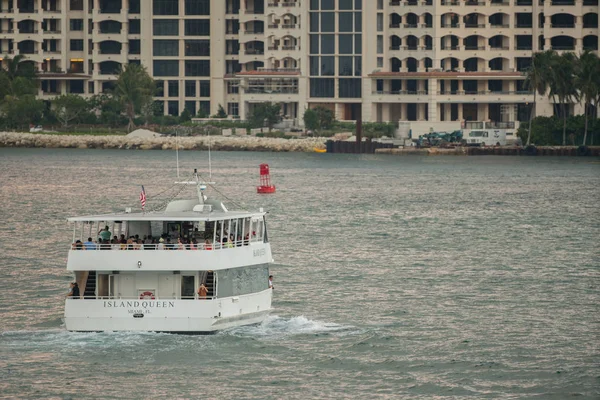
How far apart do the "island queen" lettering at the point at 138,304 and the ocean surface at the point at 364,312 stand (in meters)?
0.92

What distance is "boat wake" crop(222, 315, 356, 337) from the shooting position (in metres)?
51.4

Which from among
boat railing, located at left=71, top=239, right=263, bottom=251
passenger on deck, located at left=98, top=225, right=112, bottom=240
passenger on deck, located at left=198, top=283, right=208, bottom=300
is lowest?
passenger on deck, located at left=198, top=283, right=208, bottom=300

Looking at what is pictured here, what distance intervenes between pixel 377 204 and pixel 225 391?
2799 inches

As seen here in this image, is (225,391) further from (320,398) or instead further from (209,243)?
(209,243)

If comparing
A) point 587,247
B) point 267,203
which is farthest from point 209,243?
point 267,203

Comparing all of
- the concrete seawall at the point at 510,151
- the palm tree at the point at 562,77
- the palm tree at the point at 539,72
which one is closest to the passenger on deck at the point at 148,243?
the palm tree at the point at 562,77

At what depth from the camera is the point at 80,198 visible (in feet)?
376

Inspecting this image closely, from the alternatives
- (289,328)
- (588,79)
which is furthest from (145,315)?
(588,79)

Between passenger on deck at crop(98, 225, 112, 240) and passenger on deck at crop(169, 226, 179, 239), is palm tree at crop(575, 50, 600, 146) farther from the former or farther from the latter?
passenger on deck at crop(98, 225, 112, 240)

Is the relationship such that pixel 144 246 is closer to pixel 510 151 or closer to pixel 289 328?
pixel 289 328

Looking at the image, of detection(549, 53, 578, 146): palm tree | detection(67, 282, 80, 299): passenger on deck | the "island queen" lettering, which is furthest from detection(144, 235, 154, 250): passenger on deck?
detection(549, 53, 578, 146): palm tree

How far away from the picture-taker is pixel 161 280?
49188 millimetres

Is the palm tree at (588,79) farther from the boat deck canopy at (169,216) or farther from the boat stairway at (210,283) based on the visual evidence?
the boat stairway at (210,283)

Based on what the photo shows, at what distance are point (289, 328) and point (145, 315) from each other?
22.5ft
